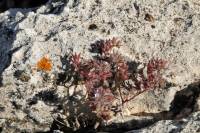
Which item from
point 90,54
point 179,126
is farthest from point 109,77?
point 179,126

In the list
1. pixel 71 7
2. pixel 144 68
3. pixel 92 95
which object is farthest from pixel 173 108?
pixel 71 7

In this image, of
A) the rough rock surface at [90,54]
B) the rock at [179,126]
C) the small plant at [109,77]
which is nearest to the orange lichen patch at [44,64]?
the rough rock surface at [90,54]

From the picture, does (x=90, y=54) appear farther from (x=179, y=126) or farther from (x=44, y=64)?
(x=179, y=126)

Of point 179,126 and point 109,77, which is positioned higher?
point 109,77

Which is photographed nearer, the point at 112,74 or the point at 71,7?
the point at 112,74

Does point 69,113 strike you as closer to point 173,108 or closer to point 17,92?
point 17,92

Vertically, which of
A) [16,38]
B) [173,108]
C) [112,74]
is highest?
[16,38]

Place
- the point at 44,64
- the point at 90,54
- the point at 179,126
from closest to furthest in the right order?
the point at 179,126 → the point at 44,64 → the point at 90,54
